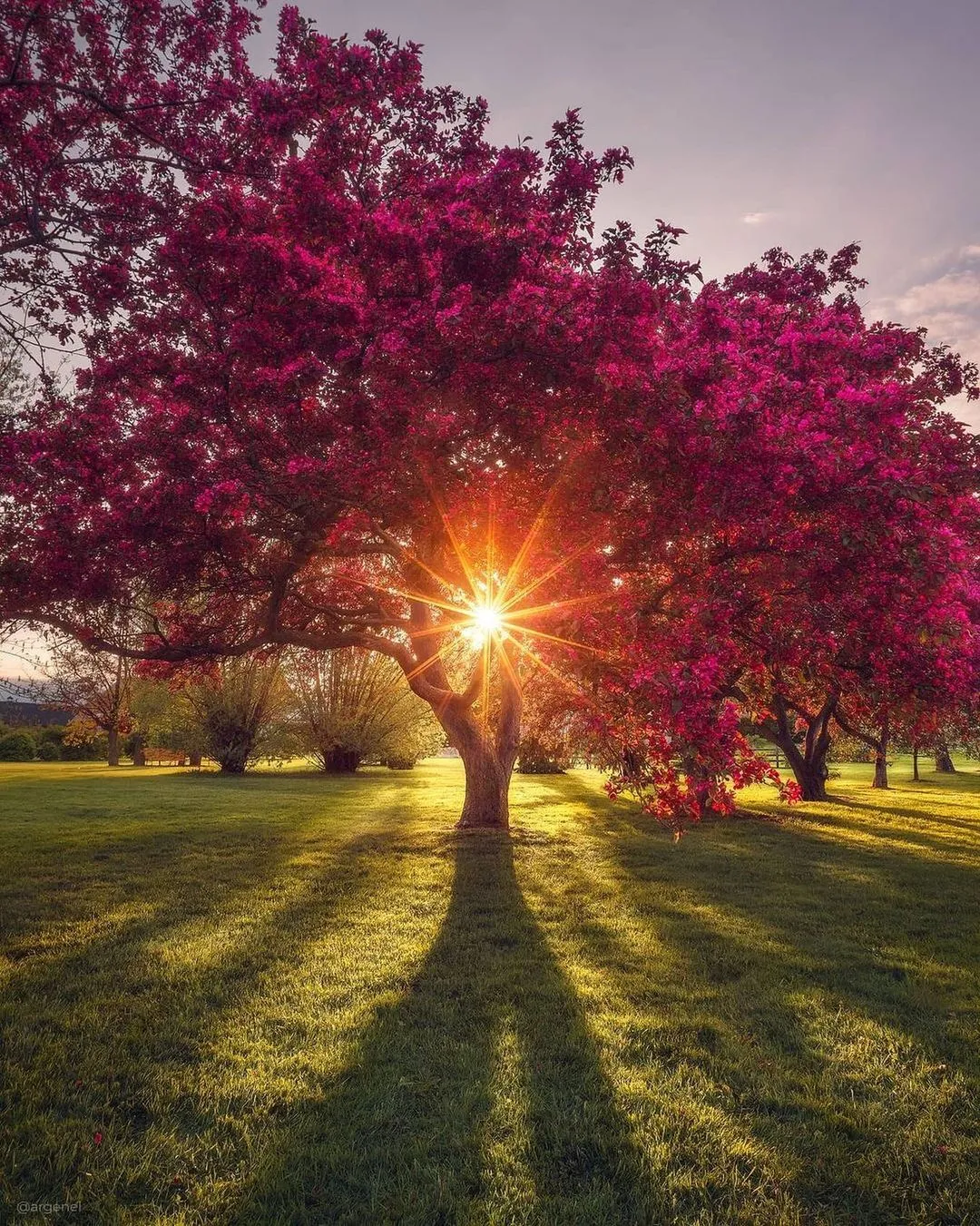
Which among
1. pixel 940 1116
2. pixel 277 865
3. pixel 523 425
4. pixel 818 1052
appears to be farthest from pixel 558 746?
pixel 940 1116

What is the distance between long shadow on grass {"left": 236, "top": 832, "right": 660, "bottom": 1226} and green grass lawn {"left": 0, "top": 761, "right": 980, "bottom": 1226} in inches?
0.8

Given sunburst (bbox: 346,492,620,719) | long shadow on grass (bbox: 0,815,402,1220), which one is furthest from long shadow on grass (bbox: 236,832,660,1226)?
sunburst (bbox: 346,492,620,719)

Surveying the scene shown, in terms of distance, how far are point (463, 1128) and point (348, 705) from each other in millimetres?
31491

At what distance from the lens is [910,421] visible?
34.3 ft

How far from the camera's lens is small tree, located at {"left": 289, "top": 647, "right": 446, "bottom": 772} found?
3406cm

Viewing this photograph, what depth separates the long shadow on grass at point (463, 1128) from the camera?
3.49 metres

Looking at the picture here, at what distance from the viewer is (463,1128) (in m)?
4.10

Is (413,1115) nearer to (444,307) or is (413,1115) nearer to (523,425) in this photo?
(523,425)

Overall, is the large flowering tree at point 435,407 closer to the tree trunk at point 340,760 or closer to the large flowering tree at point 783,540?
the large flowering tree at point 783,540

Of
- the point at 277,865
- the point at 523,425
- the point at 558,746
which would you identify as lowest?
the point at 277,865

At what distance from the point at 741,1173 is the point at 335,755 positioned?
1321 inches

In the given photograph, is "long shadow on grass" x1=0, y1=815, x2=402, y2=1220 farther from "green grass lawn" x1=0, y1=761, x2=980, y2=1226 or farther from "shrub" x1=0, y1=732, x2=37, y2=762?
"shrub" x1=0, y1=732, x2=37, y2=762

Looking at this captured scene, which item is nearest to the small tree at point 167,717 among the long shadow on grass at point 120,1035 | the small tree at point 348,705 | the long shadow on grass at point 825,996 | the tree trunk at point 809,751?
the small tree at point 348,705

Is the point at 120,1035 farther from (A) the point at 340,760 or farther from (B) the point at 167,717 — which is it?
(B) the point at 167,717
